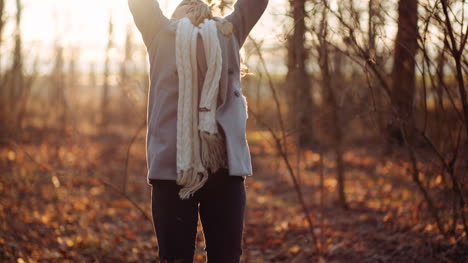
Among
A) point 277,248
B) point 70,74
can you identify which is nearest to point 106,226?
point 277,248

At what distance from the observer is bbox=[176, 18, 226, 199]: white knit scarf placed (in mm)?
1986

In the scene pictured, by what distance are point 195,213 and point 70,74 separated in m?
17.0

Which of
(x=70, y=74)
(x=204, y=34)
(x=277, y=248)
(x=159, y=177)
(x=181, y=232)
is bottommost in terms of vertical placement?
(x=277, y=248)

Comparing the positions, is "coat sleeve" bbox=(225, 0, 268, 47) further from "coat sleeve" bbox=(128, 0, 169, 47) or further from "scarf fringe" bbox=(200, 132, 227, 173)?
"scarf fringe" bbox=(200, 132, 227, 173)

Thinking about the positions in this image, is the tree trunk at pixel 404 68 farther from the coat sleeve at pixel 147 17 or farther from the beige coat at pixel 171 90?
the coat sleeve at pixel 147 17

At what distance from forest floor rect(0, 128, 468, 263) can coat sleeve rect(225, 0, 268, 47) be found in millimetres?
2189

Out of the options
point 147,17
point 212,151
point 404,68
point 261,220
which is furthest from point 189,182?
point 261,220

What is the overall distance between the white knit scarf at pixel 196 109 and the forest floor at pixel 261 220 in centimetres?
213

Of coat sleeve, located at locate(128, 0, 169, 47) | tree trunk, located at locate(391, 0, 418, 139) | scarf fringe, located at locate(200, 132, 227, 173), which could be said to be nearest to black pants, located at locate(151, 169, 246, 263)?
scarf fringe, located at locate(200, 132, 227, 173)

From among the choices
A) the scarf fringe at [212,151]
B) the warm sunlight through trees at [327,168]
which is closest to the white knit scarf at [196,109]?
the scarf fringe at [212,151]

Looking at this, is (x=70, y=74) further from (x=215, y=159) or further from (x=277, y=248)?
(x=215, y=159)

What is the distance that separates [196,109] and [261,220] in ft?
14.7

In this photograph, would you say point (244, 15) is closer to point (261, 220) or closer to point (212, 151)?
point (212, 151)

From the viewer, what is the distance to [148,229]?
588 centimetres
